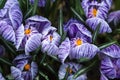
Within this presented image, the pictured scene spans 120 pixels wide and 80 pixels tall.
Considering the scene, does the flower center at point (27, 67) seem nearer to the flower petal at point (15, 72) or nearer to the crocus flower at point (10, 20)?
the flower petal at point (15, 72)

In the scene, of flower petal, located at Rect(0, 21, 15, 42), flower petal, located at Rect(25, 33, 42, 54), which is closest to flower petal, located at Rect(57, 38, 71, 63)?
flower petal, located at Rect(25, 33, 42, 54)

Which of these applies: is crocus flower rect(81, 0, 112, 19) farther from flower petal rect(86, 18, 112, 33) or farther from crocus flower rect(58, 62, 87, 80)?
crocus flower rect(58, 62, 87, 80)

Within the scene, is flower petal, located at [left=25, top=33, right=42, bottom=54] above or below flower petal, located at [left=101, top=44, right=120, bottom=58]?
above

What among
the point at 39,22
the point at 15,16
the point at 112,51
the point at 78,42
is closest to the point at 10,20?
the point at 15,16

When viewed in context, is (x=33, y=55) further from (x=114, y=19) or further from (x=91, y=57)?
(x=114, y=19)

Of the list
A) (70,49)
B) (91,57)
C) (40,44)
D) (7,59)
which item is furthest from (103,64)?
(7,59)

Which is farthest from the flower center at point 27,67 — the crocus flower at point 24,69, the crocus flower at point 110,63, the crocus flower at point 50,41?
the crocus flower at point 110,63
